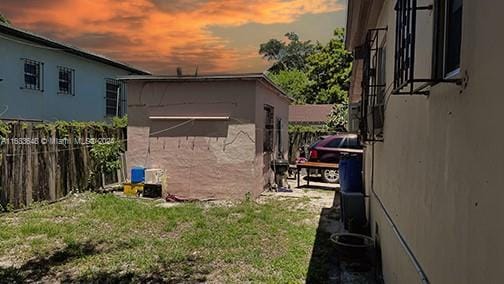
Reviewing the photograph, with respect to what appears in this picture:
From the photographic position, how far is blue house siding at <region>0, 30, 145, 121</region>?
45.9 ft

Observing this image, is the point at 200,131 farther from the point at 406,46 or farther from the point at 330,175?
the point at 406,46

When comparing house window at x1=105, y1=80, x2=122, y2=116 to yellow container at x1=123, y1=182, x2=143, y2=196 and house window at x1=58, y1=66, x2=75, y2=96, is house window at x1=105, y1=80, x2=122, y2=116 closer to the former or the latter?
house window at x1=58, y1=66, x2=75, y2=96

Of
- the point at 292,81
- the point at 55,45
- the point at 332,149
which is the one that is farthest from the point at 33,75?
the point at 292,81

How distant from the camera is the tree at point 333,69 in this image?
117 feet

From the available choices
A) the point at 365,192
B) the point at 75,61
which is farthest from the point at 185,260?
the point at 75,61

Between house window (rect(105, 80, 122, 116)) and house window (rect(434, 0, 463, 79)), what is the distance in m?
18.9

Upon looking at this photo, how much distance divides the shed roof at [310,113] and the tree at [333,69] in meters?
1.61

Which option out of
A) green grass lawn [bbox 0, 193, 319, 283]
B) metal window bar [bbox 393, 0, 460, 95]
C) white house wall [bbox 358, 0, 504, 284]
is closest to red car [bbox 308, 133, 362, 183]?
green grass lawn [bbox 0, 193, 319, 283]

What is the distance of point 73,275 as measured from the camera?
16.5ft

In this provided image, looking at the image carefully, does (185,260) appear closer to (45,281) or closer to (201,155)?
(45,281)

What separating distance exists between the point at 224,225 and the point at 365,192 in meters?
2.65

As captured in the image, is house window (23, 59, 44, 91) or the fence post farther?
house window (23, 59, 44, 91)

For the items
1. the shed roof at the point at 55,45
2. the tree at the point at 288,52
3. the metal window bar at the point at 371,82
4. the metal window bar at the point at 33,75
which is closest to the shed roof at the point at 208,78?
the metal window bar at the point at 371,82

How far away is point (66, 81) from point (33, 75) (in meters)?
1.80
